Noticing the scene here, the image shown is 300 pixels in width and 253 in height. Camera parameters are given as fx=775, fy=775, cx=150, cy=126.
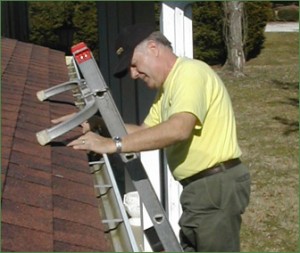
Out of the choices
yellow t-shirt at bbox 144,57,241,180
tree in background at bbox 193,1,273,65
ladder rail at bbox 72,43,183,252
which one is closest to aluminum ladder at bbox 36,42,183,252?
ladder rail at bbox 72,43,183,252

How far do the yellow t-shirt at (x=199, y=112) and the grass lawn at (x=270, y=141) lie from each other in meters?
4.80

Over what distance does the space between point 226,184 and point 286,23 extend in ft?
95.8

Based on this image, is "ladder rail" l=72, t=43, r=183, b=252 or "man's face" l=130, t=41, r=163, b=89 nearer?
"ladder rail" l=72, t=43, r=183, b=252

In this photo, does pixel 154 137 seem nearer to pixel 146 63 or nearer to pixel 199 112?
pixel 199 112

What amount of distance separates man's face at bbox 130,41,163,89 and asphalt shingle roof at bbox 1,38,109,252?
459 millimetres

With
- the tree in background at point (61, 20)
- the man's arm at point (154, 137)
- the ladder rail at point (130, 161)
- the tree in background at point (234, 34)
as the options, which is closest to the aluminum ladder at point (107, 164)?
the ladder rail at point (130, 161)

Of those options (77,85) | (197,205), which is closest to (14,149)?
(197,205)

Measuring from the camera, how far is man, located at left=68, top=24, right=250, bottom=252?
310cm

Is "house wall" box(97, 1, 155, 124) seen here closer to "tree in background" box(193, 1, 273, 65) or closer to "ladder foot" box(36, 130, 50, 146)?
"ladder foot" box(36, 130, 50, 146)

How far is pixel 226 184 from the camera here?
364 centimetres

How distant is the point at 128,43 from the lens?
335cm

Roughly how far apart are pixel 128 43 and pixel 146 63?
0.38 feet

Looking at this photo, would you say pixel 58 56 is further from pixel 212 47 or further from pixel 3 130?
pixel 212 47

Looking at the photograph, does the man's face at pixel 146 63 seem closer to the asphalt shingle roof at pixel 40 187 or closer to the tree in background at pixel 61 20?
the asphalt shingle roof at pixel 40 187
